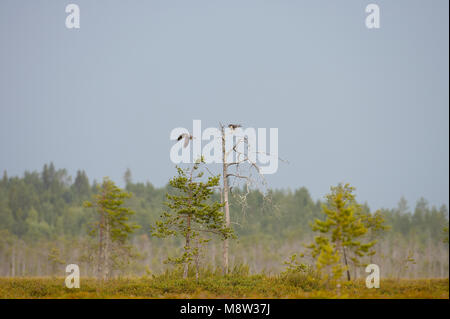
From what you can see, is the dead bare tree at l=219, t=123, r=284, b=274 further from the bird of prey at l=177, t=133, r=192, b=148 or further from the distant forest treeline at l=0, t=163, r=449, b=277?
the distant forest treeline at l=0, t=163, r=449, b=277

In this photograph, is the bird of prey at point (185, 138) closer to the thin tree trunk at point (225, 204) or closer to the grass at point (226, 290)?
the thin tree trunk at point (225, 204)

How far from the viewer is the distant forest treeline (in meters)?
82.9

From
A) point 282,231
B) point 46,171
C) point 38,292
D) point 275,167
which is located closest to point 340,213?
point 275,167

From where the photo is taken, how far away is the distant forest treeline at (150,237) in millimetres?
82938

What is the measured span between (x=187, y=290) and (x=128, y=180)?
12833 centimetres

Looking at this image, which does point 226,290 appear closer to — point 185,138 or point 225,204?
point 225,204

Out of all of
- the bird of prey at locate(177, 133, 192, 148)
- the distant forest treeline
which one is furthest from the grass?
the distant forest treeline

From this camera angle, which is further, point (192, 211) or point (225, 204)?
point (225, 204)

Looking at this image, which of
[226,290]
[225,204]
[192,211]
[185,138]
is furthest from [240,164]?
[226,290]

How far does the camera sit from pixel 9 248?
82.2 metres

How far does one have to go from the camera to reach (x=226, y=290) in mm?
21641

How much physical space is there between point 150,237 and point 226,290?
82205mm

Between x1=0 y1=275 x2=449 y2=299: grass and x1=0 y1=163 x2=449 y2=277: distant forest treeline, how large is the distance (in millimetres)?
47371
